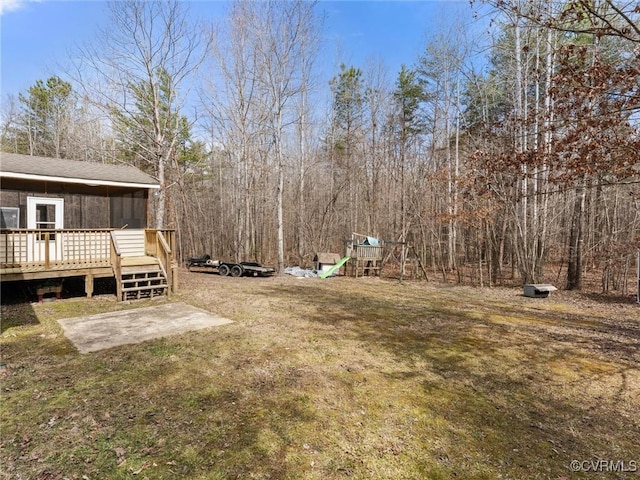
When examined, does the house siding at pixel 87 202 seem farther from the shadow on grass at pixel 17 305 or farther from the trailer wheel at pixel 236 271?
the trailer wheel at pixel 236 271

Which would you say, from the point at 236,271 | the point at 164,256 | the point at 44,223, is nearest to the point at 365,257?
the point at 236,271

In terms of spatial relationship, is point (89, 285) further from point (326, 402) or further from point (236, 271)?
point (326, 402)

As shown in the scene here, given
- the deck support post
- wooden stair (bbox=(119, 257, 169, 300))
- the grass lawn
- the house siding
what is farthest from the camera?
the house siding

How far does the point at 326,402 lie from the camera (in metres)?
3.24

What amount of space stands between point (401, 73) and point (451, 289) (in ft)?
39.8

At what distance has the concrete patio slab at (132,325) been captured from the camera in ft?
15.9

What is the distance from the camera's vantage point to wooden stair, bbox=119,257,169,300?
7.54 m

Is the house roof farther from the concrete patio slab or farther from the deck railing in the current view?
the concrete patio slab

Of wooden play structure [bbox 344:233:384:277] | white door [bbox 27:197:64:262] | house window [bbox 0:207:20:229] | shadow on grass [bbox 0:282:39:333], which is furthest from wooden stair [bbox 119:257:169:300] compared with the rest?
wooden play structure [bbox 344:233:384:277]

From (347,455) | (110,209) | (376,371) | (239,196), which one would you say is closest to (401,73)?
(239,196)

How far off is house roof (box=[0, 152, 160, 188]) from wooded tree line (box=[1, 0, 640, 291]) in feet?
9.46

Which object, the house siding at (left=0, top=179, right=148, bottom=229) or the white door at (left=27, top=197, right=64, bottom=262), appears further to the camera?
the house siding at (left=0, top=179, right=148, bottom=229)

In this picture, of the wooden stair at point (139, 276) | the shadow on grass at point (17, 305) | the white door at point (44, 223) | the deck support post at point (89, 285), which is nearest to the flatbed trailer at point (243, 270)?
the wooden stair at point (139, 276)

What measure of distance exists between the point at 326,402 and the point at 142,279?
6.10 meters
